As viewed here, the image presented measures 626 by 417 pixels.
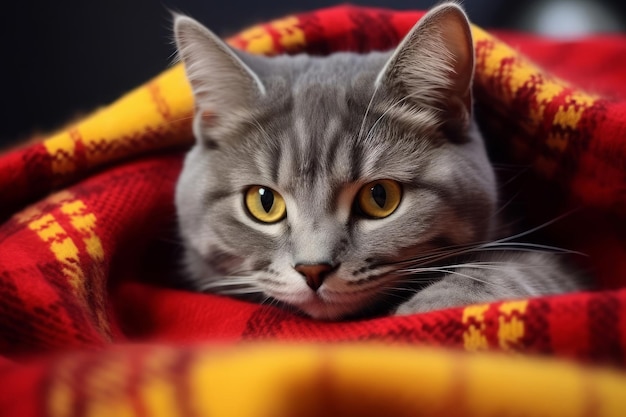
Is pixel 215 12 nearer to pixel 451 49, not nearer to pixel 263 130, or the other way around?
pixel 263 130

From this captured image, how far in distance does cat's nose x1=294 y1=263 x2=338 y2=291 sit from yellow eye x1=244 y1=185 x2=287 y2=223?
0.48ft

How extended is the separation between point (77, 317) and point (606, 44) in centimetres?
141

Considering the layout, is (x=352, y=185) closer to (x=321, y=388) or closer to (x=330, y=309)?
(x=330, y=309)

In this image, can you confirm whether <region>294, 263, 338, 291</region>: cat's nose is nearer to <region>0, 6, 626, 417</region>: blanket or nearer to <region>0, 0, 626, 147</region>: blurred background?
<region>0, 6, 626, 417</region>: blanket

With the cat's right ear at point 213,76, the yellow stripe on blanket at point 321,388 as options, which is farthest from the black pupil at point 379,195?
the yellow stripe on blanket at point 321,388

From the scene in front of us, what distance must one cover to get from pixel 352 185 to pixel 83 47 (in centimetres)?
130

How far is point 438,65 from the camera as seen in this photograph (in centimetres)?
108

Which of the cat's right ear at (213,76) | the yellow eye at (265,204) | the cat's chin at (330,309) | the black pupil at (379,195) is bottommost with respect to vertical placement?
the cat's chin at (330,309)

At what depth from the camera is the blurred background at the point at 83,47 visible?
195 centimetres

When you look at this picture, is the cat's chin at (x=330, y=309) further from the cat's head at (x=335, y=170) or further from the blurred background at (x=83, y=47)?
the blurred background at (x=83, y=47)

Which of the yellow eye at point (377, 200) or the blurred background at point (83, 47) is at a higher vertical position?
the blurred background at point (83, 47)

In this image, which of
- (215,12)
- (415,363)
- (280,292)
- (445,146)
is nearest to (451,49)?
(445,146)

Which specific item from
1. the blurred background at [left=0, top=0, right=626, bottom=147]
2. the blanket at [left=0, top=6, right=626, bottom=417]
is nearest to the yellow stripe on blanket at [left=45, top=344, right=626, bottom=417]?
the blanket at [left=0, top=6, right=626, bottom=417]

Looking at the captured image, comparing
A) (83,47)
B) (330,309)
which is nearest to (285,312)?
(330,309)
